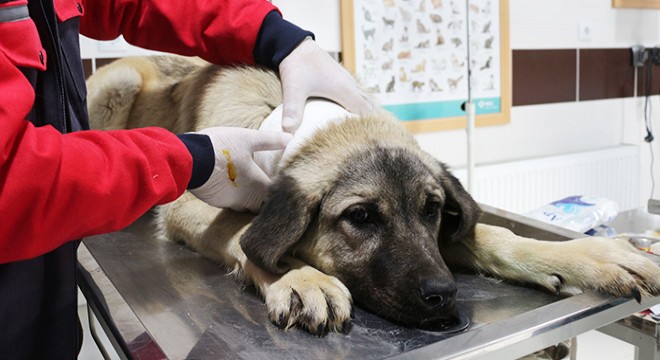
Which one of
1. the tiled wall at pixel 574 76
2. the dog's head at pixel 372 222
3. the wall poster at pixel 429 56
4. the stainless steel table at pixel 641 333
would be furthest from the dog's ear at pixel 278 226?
the tiled wall at pixel 574 76

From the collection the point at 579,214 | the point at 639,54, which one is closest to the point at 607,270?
the point at 579,214

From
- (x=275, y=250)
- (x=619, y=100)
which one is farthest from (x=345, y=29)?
(x=619, y=100)

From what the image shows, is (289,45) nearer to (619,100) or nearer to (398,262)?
(398,262)

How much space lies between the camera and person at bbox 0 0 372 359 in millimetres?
691

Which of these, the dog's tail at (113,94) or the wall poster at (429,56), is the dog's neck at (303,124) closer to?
the dog's tail at (113,94)

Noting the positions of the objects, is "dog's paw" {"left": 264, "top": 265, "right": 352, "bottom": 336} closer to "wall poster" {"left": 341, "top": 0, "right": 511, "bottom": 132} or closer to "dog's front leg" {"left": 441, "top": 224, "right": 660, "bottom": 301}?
"dog's front leg" {"left": 441, "top": 224, "right": 660, "bottom": 301}

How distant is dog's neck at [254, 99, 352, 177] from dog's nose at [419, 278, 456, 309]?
1.48 ft

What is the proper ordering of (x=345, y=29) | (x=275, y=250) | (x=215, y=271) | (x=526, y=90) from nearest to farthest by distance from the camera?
1. (x=275, y=250)
2. (x=215, y=271)
3. (x=345, y=29)
4. (x=526, y=90)

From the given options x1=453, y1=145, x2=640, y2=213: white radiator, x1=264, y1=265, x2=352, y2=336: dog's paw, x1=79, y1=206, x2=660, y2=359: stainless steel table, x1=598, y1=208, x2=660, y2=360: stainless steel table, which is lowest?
x1=453, y1=145, x2=640, y2=213: white radiator

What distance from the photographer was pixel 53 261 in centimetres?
88

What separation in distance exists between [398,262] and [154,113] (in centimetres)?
106

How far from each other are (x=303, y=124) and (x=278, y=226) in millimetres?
312

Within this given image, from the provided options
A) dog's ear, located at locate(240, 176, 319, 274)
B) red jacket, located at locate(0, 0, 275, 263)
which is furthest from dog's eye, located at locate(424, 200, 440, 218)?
red jacket, located at locate(0, 0, 275, 263)

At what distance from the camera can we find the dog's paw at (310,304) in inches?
33.1
